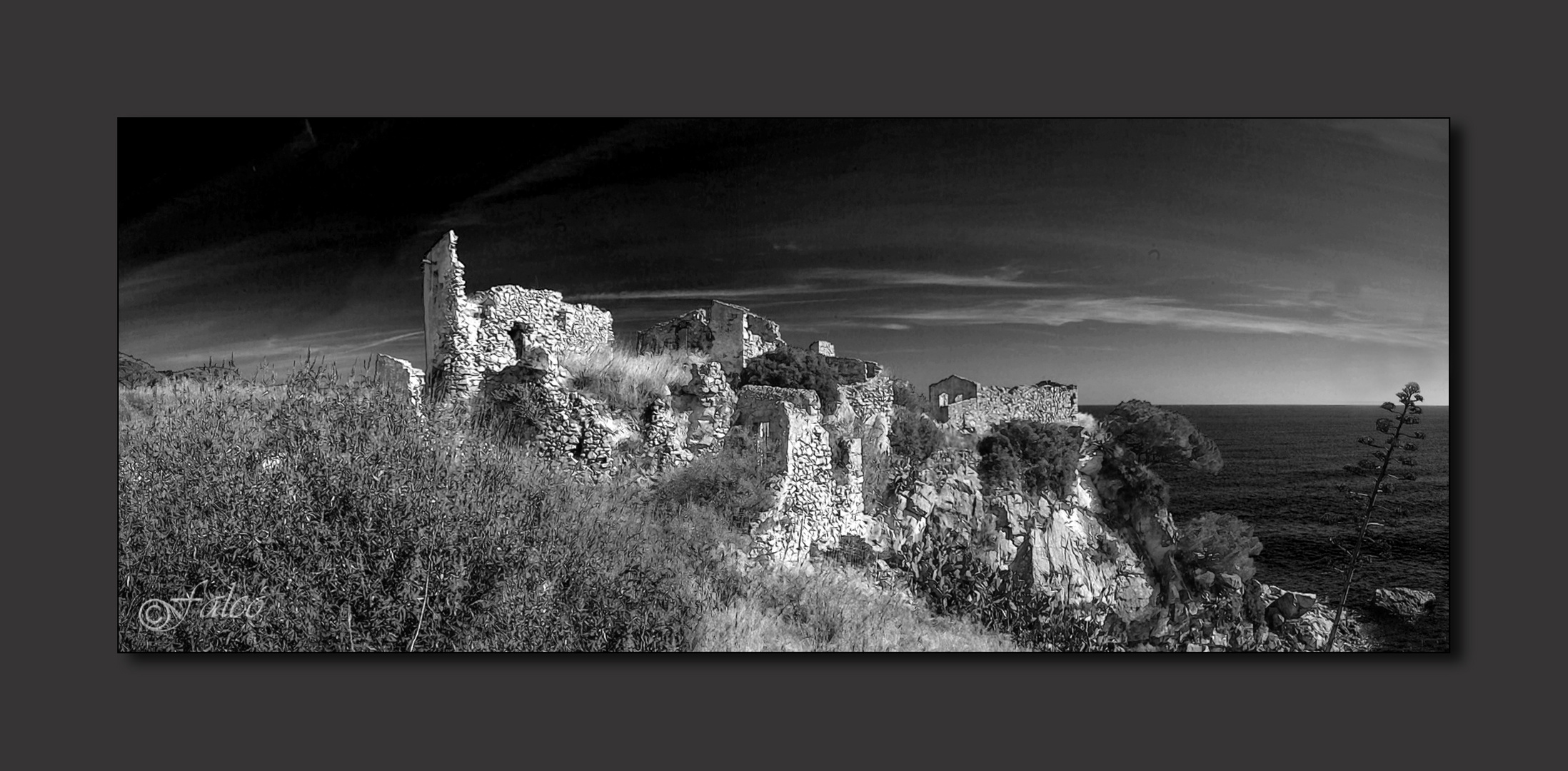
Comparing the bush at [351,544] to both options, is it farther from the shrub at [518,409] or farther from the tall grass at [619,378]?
the tall grass at [619,378]

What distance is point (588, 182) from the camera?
228 inches

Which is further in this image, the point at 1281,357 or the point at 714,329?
the point at 714,329

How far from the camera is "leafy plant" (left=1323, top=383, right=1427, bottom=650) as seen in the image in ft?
17.8

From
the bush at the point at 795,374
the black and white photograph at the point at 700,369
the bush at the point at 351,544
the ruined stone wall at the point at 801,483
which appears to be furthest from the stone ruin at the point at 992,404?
the bush at the point at 351,544

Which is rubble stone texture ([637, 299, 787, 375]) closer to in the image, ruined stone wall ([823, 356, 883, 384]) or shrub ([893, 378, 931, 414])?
ruined stone wall ([823, 356, 883, 384])

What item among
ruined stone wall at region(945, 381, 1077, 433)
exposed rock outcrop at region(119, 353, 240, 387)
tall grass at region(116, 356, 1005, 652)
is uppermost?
exposed rock outcrop at region(119, 353, 240, 387)

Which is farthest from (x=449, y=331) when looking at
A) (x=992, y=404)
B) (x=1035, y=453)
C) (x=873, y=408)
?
(x=1035, y=453)

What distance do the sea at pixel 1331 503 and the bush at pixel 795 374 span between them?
163 inches

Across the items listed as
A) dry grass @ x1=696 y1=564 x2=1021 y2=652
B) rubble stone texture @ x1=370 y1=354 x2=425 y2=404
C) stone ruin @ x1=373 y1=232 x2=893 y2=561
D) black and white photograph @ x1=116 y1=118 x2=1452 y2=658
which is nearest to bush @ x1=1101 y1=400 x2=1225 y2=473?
black and white photograph @ x1=116 y1=118 x2=1452 y2=658

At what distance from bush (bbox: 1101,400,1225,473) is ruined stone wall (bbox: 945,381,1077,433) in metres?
0.74

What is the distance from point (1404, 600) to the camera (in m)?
5.39

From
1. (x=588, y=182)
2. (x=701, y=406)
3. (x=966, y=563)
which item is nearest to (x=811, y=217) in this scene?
(x=588, y=182)

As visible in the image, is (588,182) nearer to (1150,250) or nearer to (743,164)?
(743,164)

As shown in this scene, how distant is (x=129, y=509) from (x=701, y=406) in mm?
4679
